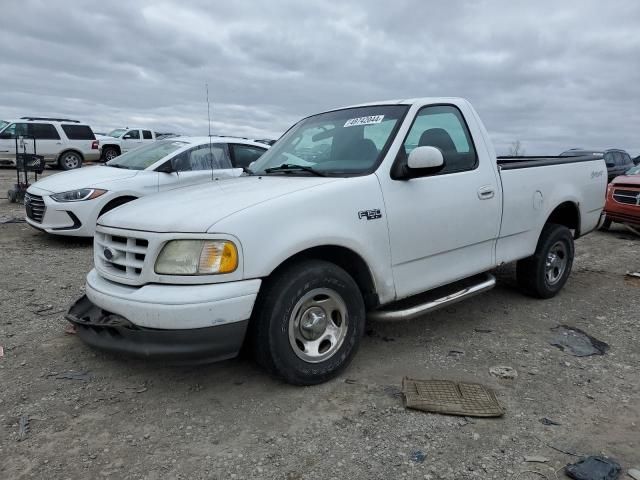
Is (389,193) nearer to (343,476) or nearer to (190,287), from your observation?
(190,287)

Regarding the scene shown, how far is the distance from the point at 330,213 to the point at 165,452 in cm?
167

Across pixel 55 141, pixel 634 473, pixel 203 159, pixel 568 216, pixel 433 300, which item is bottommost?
pixel 634 473

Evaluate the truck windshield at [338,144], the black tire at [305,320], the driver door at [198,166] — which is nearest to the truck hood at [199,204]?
the truck windshield at [338,144]

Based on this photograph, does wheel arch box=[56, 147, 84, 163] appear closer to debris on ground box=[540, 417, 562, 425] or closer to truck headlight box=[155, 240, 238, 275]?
truck headlight box=[155, 240, 238, 275]

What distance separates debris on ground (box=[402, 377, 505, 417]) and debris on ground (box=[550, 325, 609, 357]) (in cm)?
117

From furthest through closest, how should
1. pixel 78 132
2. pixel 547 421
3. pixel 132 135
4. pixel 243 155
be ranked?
pixel 132 135
pixel 78 132
pixel 243 155
pixel 547 421

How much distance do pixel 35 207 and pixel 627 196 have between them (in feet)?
33.6

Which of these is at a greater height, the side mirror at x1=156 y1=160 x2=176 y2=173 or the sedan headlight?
the side mirror at x1=156 y1=160 x2=176 y2=173

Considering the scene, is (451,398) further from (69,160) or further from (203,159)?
(69,160)

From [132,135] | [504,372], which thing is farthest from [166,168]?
[132,135]

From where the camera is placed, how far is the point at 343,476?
2.52 metres

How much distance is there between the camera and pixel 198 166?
7844mm

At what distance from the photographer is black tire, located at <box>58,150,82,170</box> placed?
1978cm

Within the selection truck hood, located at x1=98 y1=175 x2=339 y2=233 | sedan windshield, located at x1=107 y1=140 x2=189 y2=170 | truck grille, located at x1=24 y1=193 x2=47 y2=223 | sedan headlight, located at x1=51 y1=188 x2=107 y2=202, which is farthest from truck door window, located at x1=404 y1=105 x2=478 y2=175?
truck grille, located at x1=24 y1=193 x2=47 y2=223
